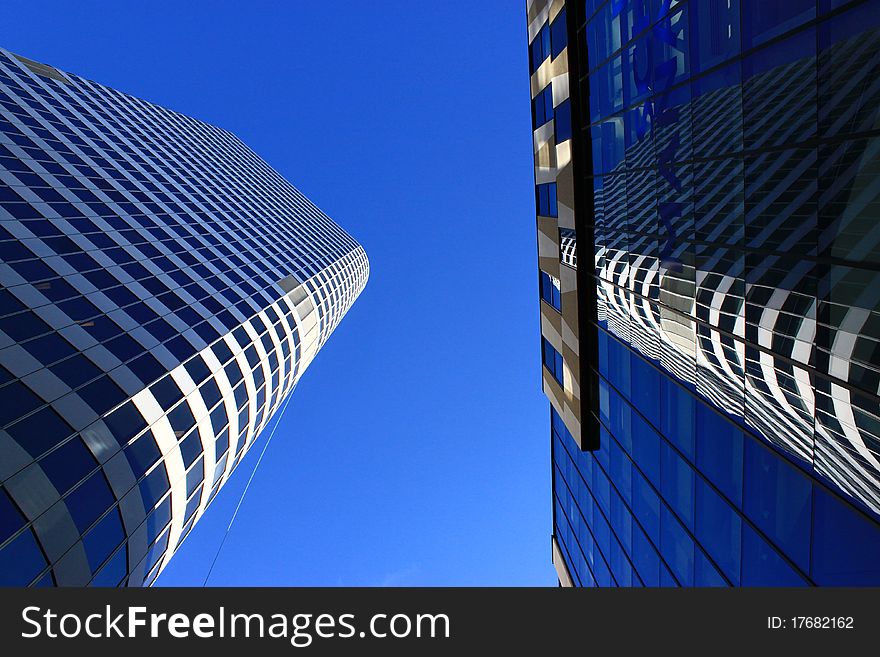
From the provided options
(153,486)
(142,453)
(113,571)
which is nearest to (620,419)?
(142,453)

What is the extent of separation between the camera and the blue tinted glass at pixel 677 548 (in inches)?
562

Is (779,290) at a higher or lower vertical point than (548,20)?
lower

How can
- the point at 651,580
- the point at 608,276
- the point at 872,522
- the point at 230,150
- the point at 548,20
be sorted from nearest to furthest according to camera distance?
the point at 872,522, the point at 651,580, the point at 608,276, the point at 548,20, the point at 230,150

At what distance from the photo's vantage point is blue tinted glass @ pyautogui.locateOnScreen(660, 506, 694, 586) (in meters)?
14.3

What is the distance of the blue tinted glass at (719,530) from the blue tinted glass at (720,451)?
47cm

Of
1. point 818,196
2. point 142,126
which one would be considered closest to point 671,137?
point 818,196

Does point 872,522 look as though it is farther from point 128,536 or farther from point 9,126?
point 9,126

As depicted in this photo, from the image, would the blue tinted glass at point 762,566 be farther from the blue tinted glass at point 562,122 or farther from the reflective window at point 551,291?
the blue tinted glass at point 562,122

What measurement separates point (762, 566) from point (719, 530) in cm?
170

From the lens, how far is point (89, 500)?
17062 mm

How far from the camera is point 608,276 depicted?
1825cm

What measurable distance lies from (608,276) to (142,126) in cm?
6288

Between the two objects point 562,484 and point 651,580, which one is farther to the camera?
point 562,484

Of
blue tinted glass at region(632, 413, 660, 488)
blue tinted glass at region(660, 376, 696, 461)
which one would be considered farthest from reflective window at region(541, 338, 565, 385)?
blue tinted glass at region(660, 376, 696, 461)
